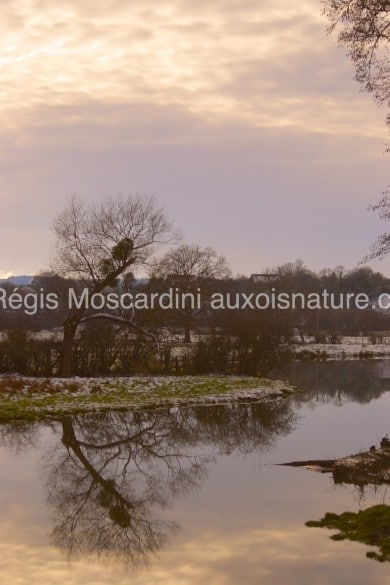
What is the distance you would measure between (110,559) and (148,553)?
524 mm

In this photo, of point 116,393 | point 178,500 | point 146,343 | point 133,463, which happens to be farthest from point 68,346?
point 178,500

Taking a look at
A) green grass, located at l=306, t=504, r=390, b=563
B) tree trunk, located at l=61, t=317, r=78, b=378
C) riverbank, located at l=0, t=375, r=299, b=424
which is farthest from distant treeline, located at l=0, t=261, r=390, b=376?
green grass, located at l=306, t=504, r=390, b=563

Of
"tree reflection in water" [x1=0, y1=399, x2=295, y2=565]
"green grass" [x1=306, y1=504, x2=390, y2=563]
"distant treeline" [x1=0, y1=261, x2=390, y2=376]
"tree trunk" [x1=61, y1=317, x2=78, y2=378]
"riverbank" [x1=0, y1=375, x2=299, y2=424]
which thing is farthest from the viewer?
"distant treeline" [x1=0, y1=261, x2=390, y2=376]

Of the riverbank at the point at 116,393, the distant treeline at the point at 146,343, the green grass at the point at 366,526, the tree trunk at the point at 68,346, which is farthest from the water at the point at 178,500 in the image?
the distant treeline at the point at 146,343

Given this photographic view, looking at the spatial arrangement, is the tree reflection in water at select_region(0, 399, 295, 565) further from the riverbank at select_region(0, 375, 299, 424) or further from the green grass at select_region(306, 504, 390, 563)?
the green grass at select_region(306, 504, 390, 563)

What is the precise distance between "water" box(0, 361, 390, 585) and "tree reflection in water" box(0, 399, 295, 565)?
0.10 feet

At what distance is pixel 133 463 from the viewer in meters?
16.0

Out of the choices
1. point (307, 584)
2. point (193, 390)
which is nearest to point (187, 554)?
point (307, 584)

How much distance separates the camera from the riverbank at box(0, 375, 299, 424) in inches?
911

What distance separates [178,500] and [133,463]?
3.55 m

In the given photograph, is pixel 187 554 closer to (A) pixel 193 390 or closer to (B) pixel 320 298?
(A) pixel 193 390

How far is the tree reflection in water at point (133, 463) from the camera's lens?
416 inches

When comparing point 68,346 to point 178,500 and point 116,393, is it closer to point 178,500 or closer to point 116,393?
point 116,393

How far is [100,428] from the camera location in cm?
2036
